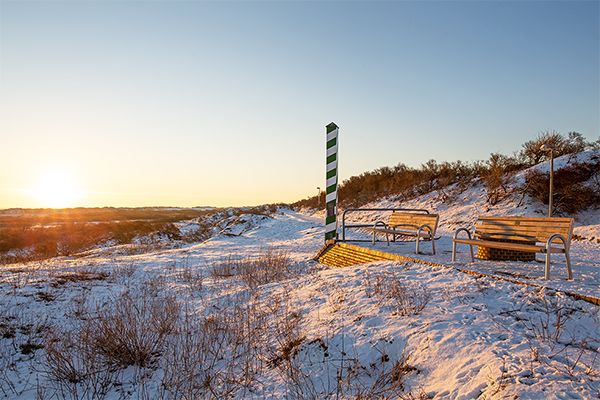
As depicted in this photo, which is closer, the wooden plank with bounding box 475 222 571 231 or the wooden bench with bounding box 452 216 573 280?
the wooden bench with bounding box 452 216 573 280

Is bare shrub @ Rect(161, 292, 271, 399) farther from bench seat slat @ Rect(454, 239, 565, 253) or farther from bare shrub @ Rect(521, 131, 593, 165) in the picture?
bare shrub @ Rect(521, 131, 593, 165)

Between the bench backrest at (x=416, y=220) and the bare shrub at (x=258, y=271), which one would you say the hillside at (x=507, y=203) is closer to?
the bench backrest at (x=416, y=220)

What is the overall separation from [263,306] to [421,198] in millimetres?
19213

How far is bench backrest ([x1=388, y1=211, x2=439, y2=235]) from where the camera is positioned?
343 inches

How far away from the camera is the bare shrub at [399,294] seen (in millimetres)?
4682

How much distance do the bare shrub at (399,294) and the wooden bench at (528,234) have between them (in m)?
2.03

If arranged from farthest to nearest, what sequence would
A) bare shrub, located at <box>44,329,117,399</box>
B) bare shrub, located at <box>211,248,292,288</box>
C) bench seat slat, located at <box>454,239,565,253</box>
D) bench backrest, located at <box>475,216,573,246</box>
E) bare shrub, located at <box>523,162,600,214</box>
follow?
bare shrub, located at <box>523,162,600,214</box> → bare shrub, located at <box>211,248,292,288</box> → bench backrest, located at <box>475,216,573,246</box> → bench seat slat, located at <box>454,239,565,253</box> → bare shrub, located at <box>44,329,117,399</box>

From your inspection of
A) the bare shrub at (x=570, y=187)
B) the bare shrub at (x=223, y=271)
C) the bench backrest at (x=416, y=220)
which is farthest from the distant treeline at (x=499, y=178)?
the bare shrub at (x=223, y=271)

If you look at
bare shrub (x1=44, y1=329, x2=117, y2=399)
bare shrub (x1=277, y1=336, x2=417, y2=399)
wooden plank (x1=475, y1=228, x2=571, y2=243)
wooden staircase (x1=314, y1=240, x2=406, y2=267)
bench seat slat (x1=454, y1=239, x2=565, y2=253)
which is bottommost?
bare shrub (x1=44, y1=329, x2=117, y2=399)

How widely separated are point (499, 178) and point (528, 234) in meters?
12.8

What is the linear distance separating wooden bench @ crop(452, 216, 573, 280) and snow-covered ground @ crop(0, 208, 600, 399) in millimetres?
687

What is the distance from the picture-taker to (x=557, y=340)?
3566 mm

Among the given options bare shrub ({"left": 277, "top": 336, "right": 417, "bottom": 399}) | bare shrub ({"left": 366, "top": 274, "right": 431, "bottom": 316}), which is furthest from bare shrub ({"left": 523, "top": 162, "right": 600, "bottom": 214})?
bare shrub ({"left": 277, "top": 336, "right": 417, "bottom": 399})

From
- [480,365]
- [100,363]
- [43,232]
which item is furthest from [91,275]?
[43,232]
